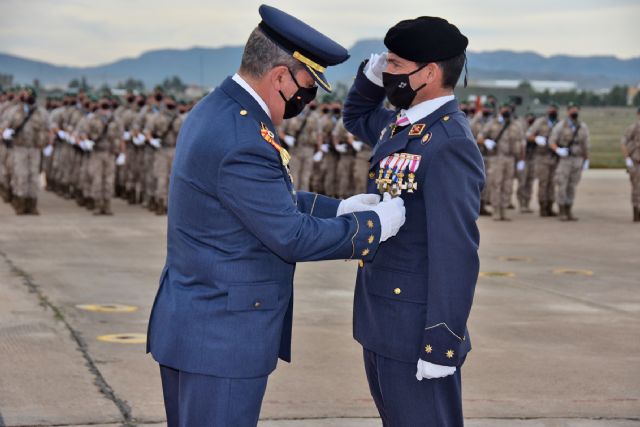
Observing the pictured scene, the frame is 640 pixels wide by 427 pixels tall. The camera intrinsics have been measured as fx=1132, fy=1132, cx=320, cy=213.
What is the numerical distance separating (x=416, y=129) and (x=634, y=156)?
14.9 metres

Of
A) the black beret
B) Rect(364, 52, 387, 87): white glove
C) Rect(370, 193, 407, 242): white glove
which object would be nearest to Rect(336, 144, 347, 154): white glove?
Rect(364, 52, 387, 87): white glove

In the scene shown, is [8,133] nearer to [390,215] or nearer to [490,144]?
[490,144]

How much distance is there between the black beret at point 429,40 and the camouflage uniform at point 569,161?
1501 cm

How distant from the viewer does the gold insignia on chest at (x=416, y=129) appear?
3861 mm

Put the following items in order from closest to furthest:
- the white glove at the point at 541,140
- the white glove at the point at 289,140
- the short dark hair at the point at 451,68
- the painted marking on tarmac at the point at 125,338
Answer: the short dark hair at the point at 451,68, the painted marking on tarmac at the point at 125,338, the white glove at the point at 541,140, the white glove at the point at 289,140

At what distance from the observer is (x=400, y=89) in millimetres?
3908

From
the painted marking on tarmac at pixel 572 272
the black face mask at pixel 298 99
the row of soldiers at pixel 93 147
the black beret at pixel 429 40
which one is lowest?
the painted marking on tarmac at pixel 572 272

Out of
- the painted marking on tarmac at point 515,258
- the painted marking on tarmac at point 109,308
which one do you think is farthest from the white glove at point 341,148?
the painted marking on tarmac at point 109,308

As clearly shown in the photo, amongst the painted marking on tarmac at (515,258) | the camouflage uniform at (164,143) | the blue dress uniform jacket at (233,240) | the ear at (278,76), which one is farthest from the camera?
the camouflage uniform at (164,143)

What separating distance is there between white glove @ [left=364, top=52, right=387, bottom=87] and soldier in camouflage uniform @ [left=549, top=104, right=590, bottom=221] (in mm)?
14631

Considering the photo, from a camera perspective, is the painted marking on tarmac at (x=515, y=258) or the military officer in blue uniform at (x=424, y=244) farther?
the painted marking on tarmac at (x=515, y=258)

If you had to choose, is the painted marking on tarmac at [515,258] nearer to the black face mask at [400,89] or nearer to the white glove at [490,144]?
the white glove at [490,144]

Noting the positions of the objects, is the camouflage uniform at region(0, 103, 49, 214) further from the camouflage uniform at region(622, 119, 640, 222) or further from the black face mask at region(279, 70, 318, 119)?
the black face mask at region(279, 70, 318, 119)

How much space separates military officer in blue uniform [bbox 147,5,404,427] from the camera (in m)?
3.37
